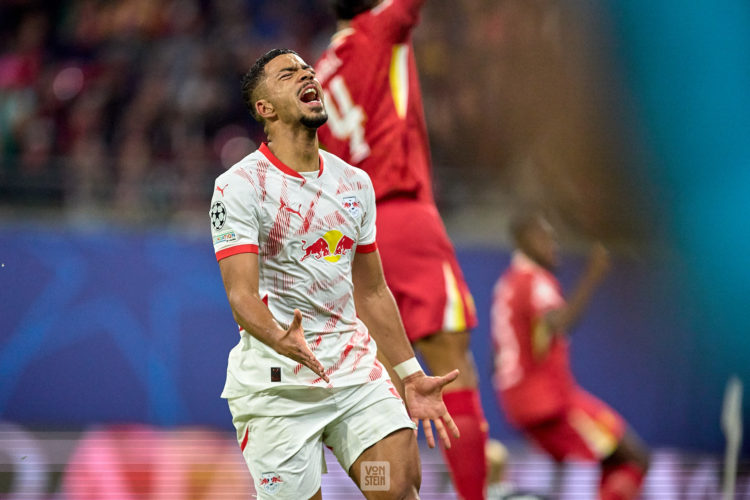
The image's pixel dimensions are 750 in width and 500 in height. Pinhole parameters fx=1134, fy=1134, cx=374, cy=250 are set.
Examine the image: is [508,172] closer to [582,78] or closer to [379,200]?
[582,78]

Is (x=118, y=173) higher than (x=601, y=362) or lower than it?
higher

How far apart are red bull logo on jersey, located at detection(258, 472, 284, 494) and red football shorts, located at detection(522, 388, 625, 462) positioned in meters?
3.19

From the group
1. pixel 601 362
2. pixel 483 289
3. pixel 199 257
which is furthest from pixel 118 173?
pixel 601 362

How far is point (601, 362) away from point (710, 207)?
1605 mm

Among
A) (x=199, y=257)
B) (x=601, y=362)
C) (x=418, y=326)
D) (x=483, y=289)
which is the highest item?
(x=418, y=326)

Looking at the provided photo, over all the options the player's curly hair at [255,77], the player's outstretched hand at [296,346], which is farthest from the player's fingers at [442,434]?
the player's curly hair at [255,77]

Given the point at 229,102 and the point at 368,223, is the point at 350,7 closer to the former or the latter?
the point at 368,223

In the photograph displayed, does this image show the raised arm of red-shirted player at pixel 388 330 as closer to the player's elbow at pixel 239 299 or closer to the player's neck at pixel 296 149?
the player's neck at pixel 296 149

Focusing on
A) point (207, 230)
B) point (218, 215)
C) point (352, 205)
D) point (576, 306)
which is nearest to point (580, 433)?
point (576, 306)

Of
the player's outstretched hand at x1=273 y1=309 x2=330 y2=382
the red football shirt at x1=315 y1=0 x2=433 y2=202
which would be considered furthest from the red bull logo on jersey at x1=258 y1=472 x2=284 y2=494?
the red football shirt at x1=315 y1=0 x2=433 y2=202

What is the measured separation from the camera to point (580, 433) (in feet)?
21.4

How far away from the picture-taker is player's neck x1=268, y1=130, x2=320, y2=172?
3.67 metres

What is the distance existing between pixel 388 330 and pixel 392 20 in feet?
5.22

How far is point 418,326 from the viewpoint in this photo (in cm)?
472
